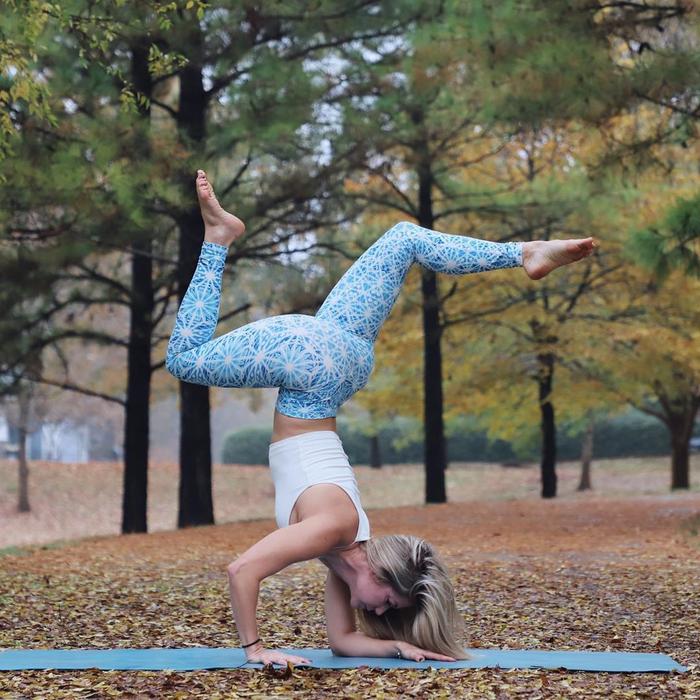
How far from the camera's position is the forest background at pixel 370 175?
9.11m

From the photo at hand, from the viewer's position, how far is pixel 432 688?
355cm

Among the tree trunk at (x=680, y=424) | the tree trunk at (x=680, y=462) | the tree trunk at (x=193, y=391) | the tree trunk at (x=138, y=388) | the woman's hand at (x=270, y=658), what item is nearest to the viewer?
the woman's hand at (x=270, y=658)

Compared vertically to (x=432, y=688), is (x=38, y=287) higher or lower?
higher

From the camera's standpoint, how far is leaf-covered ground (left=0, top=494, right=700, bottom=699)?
3.60 m

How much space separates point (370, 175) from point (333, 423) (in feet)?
30.6

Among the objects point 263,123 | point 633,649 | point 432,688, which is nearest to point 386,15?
point 263,123

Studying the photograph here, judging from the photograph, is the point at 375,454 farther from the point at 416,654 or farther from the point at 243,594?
the point at 243,594

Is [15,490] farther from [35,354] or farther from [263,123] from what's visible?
[263,123]

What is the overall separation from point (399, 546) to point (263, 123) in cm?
695

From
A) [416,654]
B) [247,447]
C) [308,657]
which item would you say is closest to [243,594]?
[308,657]

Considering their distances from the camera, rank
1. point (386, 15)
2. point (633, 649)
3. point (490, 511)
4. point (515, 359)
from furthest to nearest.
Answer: point (515, 359)
point (490, 511)
point (386, 15)
point (633, 649)

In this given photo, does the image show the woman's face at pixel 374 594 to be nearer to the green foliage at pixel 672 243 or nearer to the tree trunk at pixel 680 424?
the green foliage at pixel 672 243

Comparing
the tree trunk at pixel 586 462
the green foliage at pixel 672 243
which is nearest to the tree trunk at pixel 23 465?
the tree trunk at pixel 586 462

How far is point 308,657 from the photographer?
4094 mm
